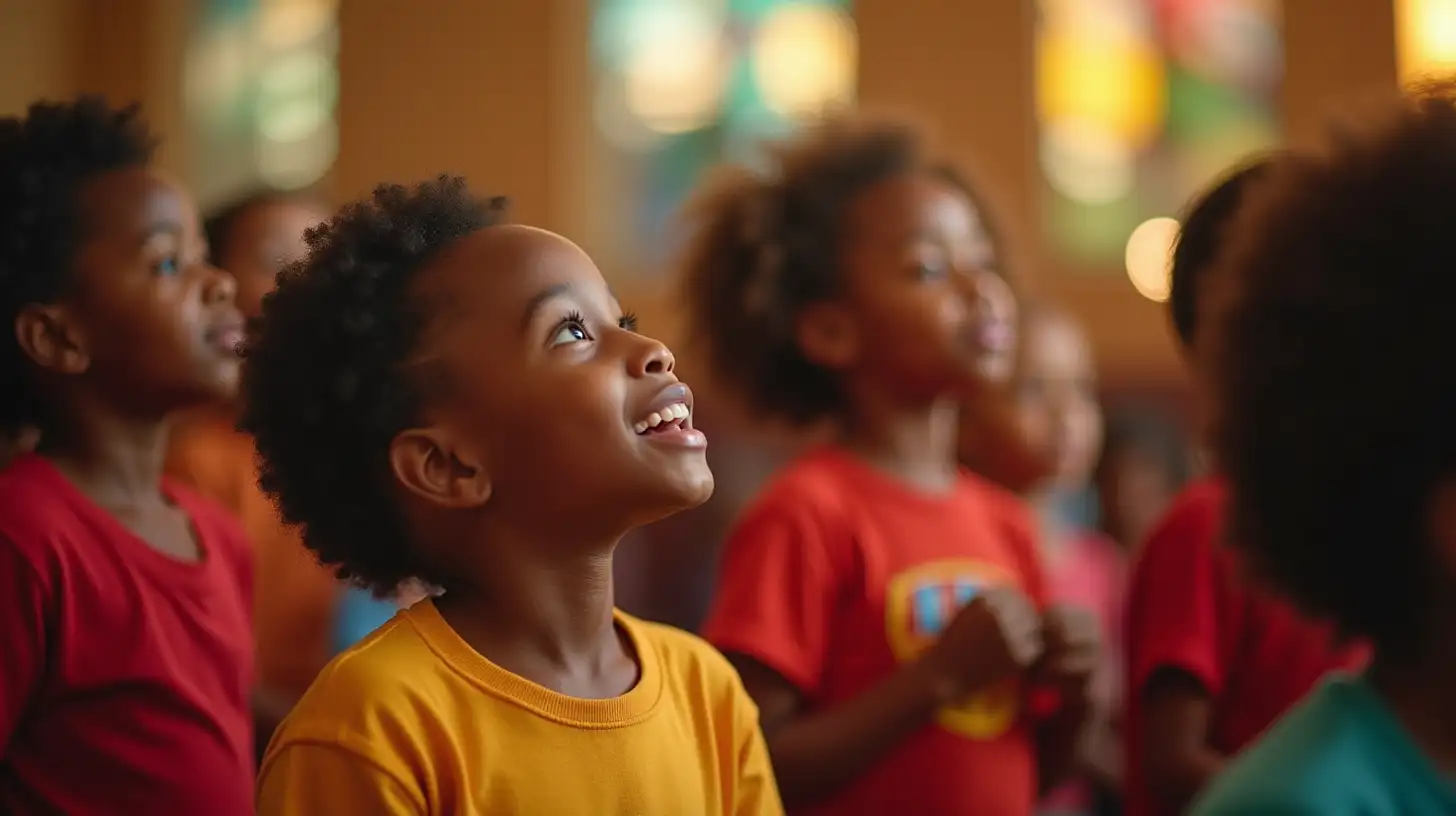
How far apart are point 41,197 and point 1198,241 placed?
1.40 metres

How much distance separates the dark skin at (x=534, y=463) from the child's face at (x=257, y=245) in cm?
83

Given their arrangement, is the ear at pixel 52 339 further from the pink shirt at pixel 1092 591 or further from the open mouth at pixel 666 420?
the pink shirt at pixel 1092 591

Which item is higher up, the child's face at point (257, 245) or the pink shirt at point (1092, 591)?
the child's face at point (257, 245)

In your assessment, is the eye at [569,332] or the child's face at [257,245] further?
the child's face at [257,245]

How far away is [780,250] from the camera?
2111 mm

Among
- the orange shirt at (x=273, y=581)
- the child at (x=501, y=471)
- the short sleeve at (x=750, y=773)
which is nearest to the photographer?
the child at (x=501, y=471)

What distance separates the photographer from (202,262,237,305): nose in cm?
161

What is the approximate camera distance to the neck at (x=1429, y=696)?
3.21 feet

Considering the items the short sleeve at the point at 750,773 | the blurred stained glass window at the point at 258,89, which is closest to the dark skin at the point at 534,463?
the short sleeve at the point at 750,773

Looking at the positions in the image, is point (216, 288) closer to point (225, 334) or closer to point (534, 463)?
point (225, 334)

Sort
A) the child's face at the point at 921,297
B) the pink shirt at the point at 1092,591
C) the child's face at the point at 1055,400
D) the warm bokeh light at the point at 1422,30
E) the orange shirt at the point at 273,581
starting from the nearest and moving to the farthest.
Result: the child's face at the point at 921,297, the orange shirt at the point at 273,581, the pink shirt at the point at 1092,591, the child's face at the point at 1055,400, the warm bokeh light at the point at 1422,30

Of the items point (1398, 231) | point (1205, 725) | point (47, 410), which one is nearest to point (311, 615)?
point (47, 410)

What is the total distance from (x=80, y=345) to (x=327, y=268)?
0.42 metres

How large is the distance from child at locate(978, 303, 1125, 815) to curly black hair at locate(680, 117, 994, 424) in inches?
28.0
